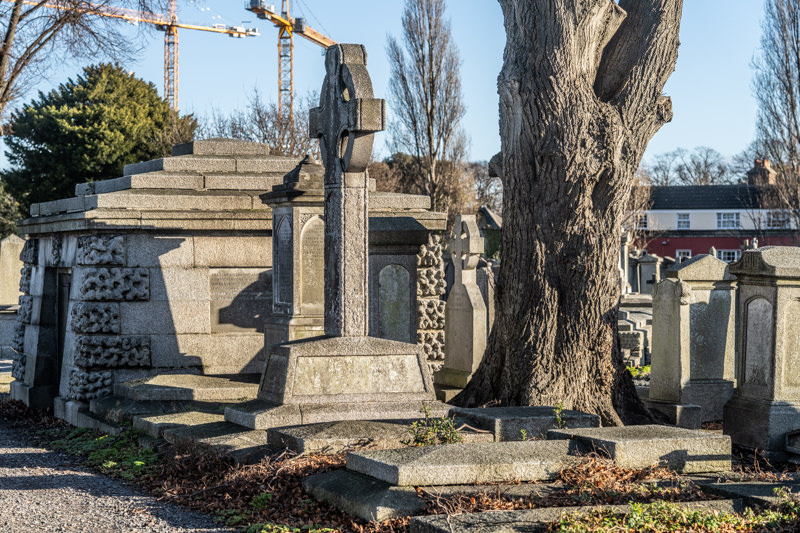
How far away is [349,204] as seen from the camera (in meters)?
8.17

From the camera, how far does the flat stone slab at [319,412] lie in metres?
7.64

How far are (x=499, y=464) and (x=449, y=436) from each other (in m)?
0.97

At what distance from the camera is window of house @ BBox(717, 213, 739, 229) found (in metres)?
61.8

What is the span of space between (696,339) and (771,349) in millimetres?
1623

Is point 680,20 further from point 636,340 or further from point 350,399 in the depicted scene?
point 636,340

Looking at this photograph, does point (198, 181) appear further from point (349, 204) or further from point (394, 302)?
point (349, 204)

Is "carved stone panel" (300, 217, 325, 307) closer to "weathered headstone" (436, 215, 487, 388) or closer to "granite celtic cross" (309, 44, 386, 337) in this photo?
"weathered headstone" (436, 215, 487, 388)

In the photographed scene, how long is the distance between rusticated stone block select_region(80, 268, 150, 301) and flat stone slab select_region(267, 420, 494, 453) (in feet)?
15.2

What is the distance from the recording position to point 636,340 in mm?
17328

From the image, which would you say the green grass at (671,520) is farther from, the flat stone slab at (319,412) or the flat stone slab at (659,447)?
the flat stone slab at (319,412)

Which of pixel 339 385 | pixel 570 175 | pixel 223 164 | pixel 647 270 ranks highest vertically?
pixel 223 164

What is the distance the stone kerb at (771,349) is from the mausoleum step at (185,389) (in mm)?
4948

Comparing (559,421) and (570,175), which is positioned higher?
(570,175)

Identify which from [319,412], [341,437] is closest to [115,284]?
[319,412]
